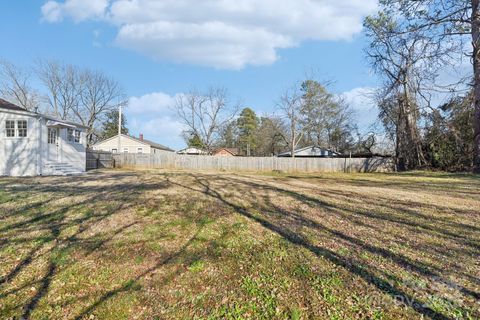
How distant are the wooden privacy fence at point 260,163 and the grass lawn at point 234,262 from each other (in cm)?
1864

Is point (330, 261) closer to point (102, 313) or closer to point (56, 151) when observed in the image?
point (102, 313)

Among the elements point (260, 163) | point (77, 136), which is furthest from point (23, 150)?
point (260, 163)

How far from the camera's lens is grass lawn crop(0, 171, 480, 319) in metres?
Answer: 2.57

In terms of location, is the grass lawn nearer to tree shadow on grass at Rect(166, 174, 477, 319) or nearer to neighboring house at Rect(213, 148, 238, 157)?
tree shadow on grass at Rect(166, 174, 477, 319)

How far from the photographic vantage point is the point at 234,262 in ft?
11.3

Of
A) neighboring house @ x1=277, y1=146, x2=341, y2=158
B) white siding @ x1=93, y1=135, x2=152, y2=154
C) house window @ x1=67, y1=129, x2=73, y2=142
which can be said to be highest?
white siding @ x1=93, y1=135, x2=152, y2=154

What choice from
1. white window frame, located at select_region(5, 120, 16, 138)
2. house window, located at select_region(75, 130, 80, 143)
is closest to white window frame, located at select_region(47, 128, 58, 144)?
white window frame, located at select_region(5, 120, 16, 138)

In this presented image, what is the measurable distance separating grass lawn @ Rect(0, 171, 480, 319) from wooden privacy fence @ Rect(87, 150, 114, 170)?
15.8m

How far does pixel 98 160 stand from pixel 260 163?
1442cm

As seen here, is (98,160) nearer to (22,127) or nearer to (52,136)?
(52,136)

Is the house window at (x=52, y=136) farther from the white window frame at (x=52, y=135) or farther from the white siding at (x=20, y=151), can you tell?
the white siding at (x=20, y=151)

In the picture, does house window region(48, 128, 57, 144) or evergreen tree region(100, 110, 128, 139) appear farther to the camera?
evergreen tree region(100, 110, 128, 139)

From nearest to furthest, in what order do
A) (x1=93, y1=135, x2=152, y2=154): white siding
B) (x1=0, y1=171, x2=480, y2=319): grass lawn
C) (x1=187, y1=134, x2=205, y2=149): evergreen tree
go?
(x1=0, y1=171, x2=480, y2=319): grass lawn < (x1=93, y1=135, x2=152, y2=154): white siding < (x1=187, y1=134, x2=205, y2=149): evergreen tree

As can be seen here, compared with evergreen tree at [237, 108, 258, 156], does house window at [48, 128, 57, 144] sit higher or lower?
lower
